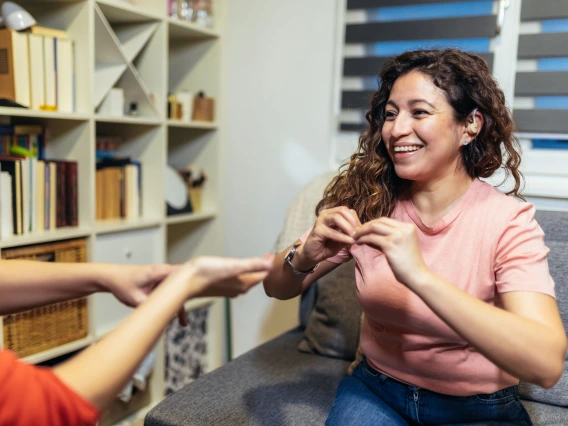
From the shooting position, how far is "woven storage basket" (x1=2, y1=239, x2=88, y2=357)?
1.81 meters

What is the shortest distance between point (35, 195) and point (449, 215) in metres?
1.34

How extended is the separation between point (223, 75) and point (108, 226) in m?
0.91

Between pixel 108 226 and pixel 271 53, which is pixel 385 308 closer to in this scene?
pixel 108 226

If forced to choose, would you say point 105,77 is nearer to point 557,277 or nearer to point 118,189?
point 118,189

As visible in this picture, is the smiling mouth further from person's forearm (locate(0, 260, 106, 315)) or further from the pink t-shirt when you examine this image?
person's forearm (locate(0, 260, 106, 315))

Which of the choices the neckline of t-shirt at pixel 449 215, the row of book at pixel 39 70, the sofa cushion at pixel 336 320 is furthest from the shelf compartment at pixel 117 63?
the neckline of t-shirt at pixel 449 215

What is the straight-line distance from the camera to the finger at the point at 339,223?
117 cm

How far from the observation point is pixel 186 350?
256cm

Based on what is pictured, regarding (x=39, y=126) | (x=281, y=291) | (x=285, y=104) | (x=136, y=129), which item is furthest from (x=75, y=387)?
(x=285, y=104)

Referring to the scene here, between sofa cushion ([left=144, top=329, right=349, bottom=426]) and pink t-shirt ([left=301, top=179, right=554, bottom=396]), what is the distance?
0.29m

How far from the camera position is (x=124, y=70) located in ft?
6.97

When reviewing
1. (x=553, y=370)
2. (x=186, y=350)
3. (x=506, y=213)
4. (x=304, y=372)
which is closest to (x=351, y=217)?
→ (x=506, y=213)

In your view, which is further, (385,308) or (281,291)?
(281,291)

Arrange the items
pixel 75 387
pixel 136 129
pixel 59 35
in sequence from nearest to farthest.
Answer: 1. pixel 75 387
2. pixel 59 35
3. pixel 136 129
